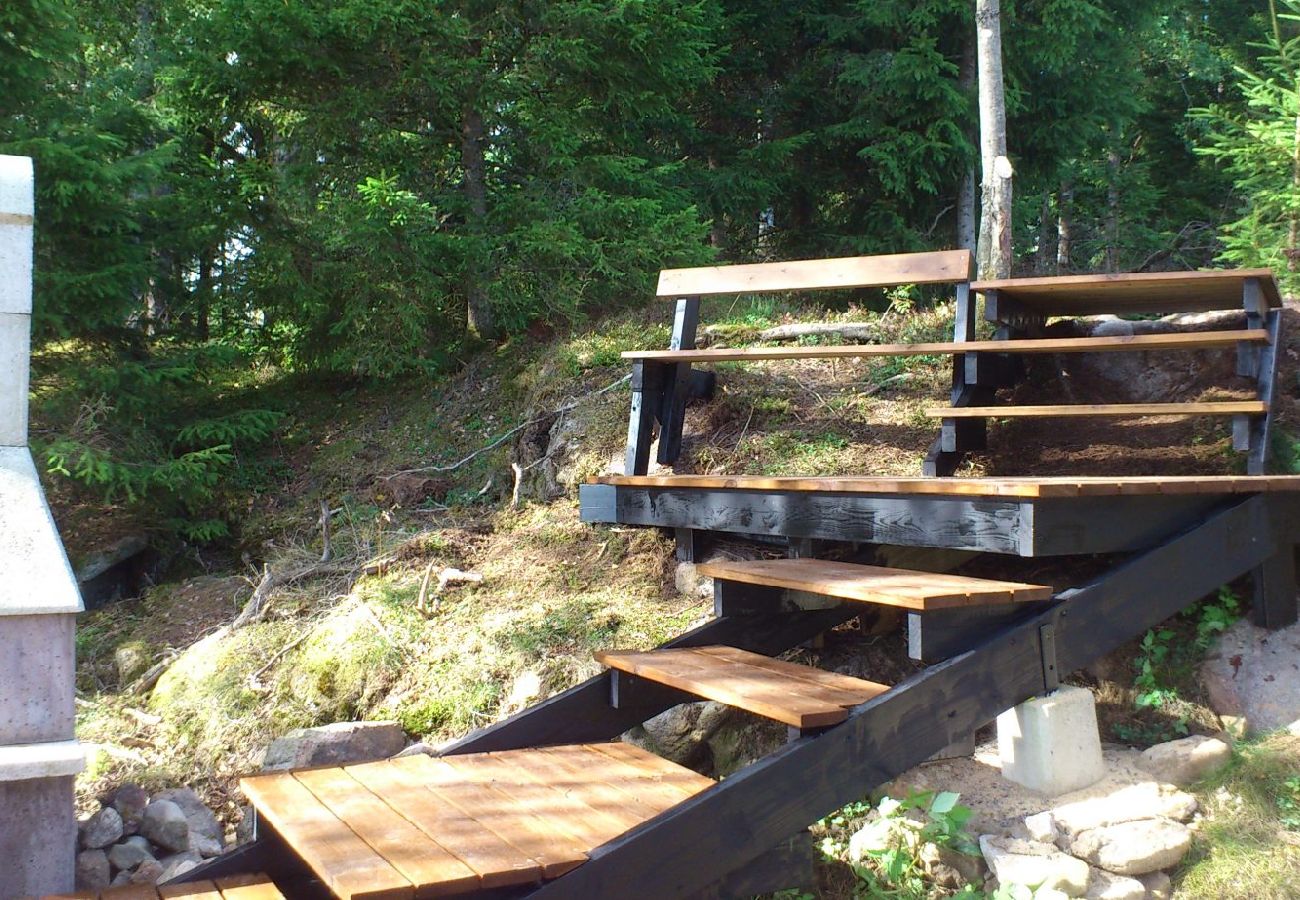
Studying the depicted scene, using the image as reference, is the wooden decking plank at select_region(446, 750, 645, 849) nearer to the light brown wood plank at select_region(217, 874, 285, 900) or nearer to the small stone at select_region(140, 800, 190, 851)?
the light brown wood plank at select_region(217, 874, 285, 900)

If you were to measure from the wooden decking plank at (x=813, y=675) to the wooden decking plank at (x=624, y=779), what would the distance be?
0.53 meters

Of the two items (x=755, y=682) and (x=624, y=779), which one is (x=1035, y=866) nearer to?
(x=755, y=682)

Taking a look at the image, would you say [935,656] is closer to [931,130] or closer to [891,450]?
[891,450]

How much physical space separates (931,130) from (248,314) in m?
6.26

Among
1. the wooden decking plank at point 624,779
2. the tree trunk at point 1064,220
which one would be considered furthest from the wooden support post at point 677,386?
the tree trunk at point 1064,220

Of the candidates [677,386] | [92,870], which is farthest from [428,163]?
[92,870]

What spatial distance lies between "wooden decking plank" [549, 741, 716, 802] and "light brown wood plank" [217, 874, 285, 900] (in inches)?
37.1

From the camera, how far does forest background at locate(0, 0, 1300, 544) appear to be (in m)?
6.66

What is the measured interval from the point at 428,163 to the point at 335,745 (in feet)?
18.8

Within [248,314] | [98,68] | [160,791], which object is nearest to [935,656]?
[160,791]

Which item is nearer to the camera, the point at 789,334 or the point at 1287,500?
the point at 1287,500

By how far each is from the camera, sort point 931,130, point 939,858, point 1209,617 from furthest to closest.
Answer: point 931,130 → point 1209,617 → point 939,858

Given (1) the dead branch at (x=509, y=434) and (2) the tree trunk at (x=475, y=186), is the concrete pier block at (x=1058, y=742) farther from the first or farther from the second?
(2) the tree trunk at (x=475, y=186)

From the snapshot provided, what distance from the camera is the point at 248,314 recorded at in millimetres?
8406
